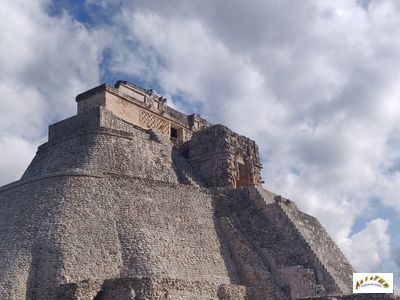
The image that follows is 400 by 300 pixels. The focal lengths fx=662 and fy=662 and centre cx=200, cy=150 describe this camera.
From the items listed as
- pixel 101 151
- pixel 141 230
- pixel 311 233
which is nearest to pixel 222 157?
pixel 311 233

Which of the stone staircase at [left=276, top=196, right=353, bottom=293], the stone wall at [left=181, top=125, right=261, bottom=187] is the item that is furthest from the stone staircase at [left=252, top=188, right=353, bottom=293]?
the stone wall at [left=181, top=125, right=261, bottom=187]

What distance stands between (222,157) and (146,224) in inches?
317

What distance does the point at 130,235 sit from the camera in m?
21.8

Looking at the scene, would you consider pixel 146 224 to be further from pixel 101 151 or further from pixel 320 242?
pixel 320 242

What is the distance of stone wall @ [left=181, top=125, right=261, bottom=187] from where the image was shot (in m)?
29.7

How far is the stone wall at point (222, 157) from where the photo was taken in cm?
2969

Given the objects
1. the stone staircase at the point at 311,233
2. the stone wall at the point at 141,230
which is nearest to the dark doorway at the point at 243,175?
the stone wall at the point at 141,230

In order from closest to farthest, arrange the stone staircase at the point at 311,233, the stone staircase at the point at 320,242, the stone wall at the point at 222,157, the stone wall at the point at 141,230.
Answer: the stone wall at the point at 141,230
the stone staircase at the point at 320,242
the stone staircase at the point at 311,233
the stone wall at the point at 222,157

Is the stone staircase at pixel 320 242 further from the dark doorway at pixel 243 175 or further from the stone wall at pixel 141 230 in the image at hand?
the dark doorway at pixel 243 175

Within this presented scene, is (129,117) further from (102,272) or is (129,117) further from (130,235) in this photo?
(102,272)

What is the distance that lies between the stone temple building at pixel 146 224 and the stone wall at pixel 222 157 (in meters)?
0.05

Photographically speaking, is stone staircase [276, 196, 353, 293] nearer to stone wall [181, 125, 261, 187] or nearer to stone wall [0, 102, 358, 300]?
stone wall [0, 102, 358, 300]

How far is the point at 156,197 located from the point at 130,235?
2767mm

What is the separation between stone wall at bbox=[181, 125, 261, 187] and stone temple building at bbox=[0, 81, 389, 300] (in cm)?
5
